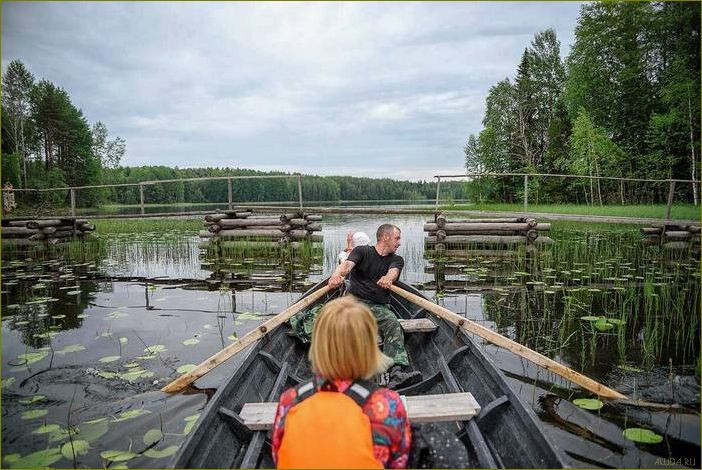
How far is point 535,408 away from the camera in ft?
12.0

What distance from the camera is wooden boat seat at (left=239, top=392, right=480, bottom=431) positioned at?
2672mm

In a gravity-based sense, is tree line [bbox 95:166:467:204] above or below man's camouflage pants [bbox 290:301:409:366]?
above

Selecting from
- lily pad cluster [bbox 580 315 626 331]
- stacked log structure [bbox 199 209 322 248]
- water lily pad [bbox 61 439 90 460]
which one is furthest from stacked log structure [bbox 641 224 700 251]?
water lily pad [bbox 61 439 90 460]

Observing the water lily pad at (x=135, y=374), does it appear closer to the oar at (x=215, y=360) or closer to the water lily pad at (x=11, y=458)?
the oar at (x=215, y=360)

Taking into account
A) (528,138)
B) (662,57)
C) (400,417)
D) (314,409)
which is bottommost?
(400,417)

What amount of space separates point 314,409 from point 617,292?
7.54 metres

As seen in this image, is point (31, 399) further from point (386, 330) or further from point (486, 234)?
point (486, 234)

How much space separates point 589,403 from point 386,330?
1.94 m

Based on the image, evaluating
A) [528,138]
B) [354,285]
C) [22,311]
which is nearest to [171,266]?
[22,311]

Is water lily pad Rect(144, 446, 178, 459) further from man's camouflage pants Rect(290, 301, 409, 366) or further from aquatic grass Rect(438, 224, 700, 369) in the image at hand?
aquatic grass Rect(438, 224, 700, 369)

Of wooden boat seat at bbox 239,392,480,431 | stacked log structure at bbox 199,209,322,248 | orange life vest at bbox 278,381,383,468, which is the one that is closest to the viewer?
orange life vest at bbox 278,381,383,468

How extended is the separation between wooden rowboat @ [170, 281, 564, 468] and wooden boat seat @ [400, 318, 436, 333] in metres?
0.21

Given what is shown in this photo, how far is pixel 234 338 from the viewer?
5.69 metres

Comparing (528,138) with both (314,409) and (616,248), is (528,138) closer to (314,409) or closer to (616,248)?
(616,248)
